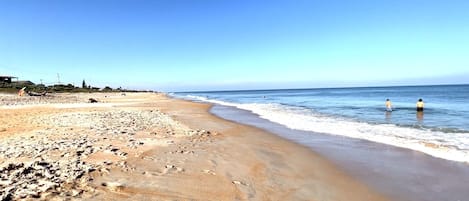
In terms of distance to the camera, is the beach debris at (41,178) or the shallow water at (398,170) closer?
the beach debris at (41,178)

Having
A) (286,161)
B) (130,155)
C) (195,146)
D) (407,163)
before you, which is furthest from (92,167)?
(407,163)

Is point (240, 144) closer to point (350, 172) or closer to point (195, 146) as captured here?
point (195, 146)

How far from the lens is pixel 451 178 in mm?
6293

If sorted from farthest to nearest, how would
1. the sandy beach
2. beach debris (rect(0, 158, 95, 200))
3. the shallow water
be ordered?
the shallow water < the sandy beach < beach debris (rect(0, 158, 95, 200))

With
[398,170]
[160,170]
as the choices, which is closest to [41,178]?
[160,170]

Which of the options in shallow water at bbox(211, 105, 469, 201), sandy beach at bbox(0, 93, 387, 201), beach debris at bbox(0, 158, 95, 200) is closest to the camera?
beach debris at bbox(0, 158, 95, 200)

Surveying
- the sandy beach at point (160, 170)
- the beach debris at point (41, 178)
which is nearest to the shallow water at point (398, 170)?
the sandy beach at point (160, 170)

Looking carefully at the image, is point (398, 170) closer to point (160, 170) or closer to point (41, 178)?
point (160, 170)

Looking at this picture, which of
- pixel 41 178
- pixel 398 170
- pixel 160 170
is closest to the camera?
pixel 41 178

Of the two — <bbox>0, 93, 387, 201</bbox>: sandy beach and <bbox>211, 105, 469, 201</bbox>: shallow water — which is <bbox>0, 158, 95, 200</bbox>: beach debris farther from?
<bbox>211, 105, 469, 201</bbox>: shallow water

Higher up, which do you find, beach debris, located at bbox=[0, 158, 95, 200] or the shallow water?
beach debris, located at bbox=[0, 158, 95, 200]

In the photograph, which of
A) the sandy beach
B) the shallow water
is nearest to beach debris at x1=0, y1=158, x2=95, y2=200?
the sandy beach

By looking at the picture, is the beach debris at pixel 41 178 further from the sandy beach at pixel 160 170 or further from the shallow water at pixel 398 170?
the shallow water at pixel 398 170

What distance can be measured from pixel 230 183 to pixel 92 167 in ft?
9.07
